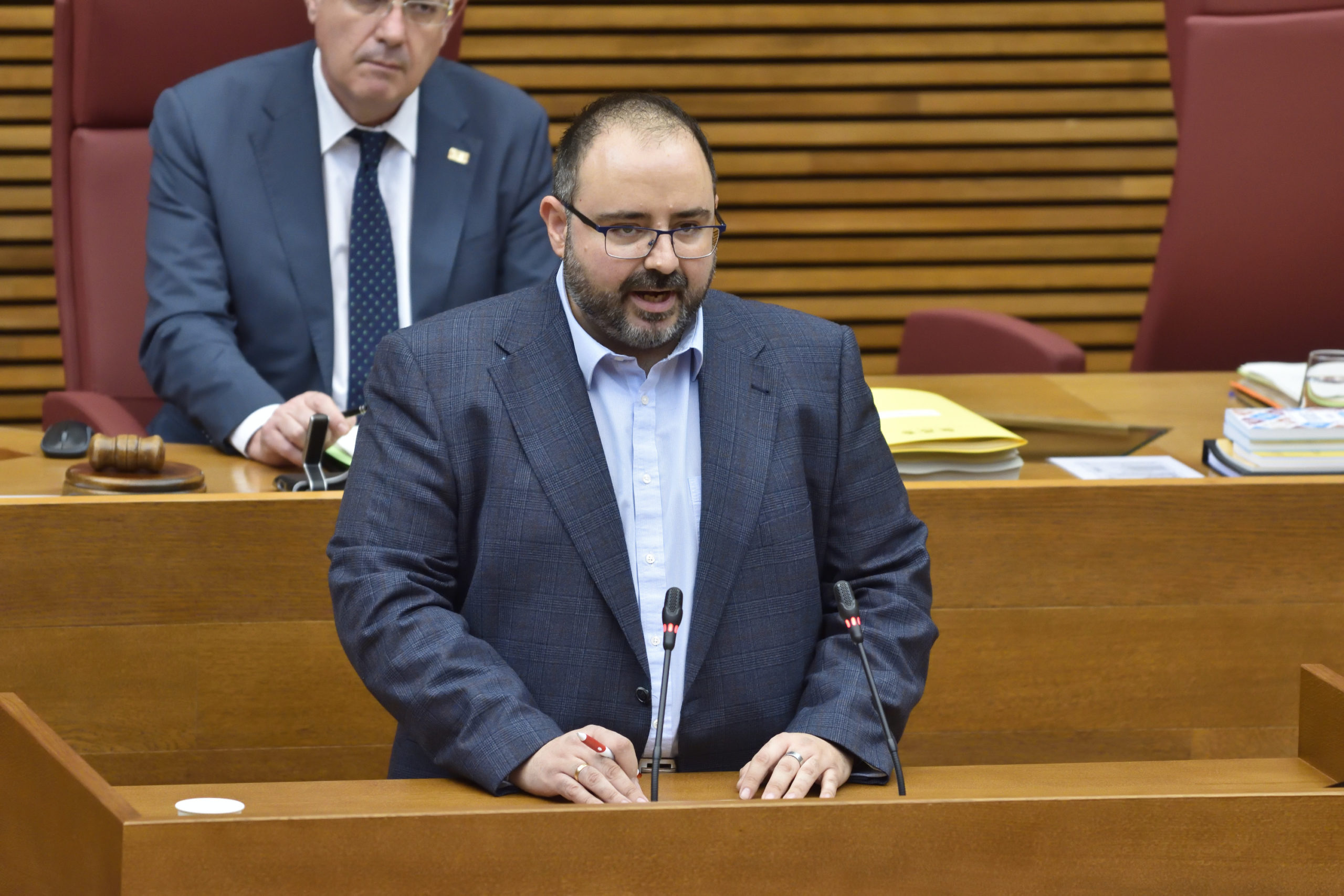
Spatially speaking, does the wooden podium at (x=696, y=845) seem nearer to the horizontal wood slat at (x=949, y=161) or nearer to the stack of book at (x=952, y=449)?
the stack of book at (x=952, y=449)

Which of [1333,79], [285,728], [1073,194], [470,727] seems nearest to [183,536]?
[285,728]

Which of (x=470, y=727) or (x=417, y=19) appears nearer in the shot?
(x=470, y=727)

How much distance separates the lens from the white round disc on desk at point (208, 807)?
1.33m

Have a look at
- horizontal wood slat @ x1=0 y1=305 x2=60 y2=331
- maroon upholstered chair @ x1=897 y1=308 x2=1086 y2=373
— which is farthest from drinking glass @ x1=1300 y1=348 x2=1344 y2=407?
horizontal wood slat @ x1=0 y1=305 x2=60 y2=331

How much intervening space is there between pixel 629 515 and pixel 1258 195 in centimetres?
214

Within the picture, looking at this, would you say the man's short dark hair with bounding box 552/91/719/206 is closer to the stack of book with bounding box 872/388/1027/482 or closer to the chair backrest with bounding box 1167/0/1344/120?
the stack of book with bounding box 872/388/1027/482

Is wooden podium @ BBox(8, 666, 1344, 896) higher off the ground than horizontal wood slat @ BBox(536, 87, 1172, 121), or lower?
lower

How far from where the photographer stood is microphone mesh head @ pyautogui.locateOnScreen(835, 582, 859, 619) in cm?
149

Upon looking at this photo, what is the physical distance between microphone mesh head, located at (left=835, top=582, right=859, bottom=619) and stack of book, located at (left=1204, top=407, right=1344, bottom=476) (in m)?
1.01

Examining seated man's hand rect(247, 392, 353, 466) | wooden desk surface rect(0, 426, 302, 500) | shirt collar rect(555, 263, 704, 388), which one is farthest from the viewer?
seated man's hand rect(247, 392, 353, 466)

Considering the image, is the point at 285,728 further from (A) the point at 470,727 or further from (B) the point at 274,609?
(A) the point at 470,727

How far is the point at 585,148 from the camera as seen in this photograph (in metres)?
1.66

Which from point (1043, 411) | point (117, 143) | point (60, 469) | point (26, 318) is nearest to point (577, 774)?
point (60, 469)

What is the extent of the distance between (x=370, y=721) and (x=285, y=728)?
0.11m
